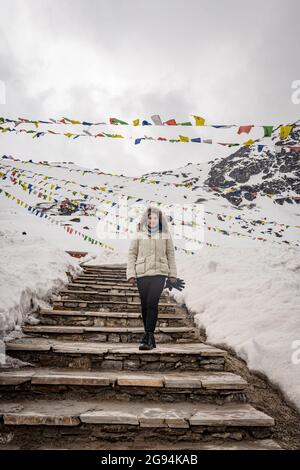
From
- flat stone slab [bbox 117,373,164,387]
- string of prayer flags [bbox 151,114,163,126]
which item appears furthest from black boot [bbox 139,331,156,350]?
string of prayer flags [bbox 151,114,163,126]

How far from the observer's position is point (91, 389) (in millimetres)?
2930

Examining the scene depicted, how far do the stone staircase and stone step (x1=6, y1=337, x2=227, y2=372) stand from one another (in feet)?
0.04

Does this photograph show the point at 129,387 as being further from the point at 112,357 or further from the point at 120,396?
the point at 112,357

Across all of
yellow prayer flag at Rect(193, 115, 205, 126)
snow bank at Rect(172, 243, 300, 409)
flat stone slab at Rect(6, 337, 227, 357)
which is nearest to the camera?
flat stone slab at Rect(6, 337, 227, 357)

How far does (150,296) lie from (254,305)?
2246 millimetres

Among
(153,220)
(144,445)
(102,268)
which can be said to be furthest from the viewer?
(102,268)

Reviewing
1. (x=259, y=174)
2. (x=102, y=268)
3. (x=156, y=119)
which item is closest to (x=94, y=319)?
(x=156, y=119)

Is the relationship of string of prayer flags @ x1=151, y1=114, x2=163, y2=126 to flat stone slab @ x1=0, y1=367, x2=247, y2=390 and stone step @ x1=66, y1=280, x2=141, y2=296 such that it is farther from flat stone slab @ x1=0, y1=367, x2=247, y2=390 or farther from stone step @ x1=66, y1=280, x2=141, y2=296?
flat stone slab @ x1=0, y1=367, x2=247, y2=390

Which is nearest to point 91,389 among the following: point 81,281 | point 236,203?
point 81,281

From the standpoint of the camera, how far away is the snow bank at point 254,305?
3590 millimetres

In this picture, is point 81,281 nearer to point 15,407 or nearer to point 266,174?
point 15,407

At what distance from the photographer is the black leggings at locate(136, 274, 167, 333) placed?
3904 millimetres

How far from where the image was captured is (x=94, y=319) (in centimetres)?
481

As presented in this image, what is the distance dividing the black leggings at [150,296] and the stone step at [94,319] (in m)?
0.96
